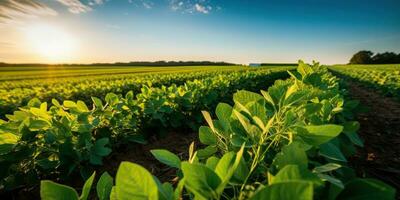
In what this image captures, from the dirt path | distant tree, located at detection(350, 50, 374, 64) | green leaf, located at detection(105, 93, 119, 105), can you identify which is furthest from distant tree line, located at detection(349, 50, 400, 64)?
green leaf, located at detection(105, 93, 119, 105)

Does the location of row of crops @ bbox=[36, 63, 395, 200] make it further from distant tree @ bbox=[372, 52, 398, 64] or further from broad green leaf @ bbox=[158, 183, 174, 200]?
distant tree @ bbox=[372, 52, 398, 64]

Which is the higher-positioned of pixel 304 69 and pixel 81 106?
pixel 304 69

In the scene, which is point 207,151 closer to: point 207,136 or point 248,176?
point 207,136

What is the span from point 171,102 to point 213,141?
349 centimetres

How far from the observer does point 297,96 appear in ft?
3.21

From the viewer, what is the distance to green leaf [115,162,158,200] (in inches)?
21.1

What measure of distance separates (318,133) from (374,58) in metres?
101

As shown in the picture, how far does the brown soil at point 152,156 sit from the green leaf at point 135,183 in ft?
7.52

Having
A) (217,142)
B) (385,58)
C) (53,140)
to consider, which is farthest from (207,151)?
(385,58)

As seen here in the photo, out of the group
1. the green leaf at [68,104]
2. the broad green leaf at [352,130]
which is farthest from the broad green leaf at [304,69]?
the green leaf at [68,104]

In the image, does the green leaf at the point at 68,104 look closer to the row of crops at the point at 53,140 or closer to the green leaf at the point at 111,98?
the row of crops at the point at 53,140

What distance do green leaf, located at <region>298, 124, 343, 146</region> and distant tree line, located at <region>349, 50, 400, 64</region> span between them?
97225 mm

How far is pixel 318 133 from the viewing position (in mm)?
741

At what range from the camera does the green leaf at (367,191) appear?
61 centimetres
